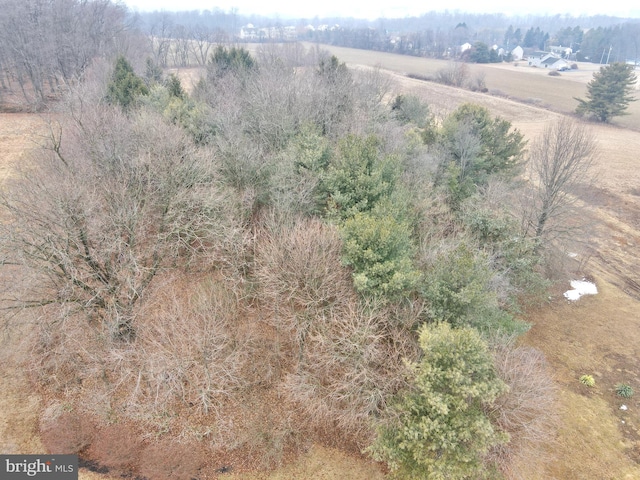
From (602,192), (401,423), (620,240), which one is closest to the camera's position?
(401,423)

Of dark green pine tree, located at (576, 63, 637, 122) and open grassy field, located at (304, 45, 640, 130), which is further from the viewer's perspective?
open grassy field, located at (304, 45, 640, 130)

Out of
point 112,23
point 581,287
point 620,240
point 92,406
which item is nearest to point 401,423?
point 92,406

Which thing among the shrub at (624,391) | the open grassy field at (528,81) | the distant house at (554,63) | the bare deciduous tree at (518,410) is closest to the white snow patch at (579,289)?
the shrub at (624,391)

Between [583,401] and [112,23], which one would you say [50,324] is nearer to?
[583,401]

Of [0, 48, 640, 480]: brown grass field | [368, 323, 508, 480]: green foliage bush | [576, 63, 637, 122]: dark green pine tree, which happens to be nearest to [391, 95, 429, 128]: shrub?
[0, 48, 640, 480]: brown grass field

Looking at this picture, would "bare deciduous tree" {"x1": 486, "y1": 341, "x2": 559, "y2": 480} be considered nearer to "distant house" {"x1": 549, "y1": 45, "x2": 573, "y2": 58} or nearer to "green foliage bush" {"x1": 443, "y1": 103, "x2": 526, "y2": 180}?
"green foliage bush" {"x1": 443, "y1": 103, "x2": 526, "y2": 180}

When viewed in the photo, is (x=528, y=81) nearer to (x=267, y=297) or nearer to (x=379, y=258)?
(x=379, y=258)
